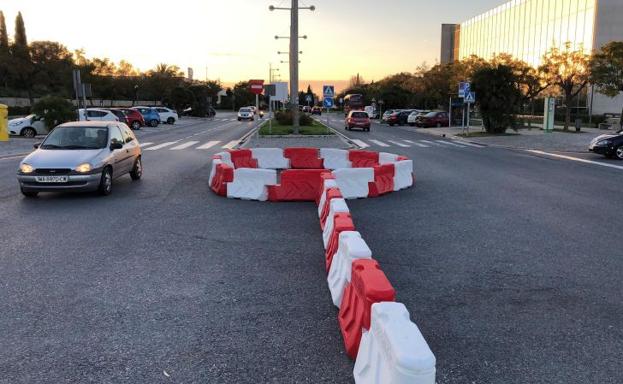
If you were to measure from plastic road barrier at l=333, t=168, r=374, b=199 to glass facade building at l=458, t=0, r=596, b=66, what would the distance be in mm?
38618

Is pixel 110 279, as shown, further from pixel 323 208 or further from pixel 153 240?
pixel 323 208

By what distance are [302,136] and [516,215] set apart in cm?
2072

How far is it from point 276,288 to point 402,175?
7.28m

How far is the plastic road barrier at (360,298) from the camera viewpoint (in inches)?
143

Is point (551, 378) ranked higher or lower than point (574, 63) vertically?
lower

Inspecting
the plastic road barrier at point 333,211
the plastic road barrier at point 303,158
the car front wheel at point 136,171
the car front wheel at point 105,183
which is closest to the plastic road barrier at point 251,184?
the car front wheel at point 105,183

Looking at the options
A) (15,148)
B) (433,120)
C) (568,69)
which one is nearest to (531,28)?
(433,120)

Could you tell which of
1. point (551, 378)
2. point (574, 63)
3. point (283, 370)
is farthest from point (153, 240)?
point (574, 63)

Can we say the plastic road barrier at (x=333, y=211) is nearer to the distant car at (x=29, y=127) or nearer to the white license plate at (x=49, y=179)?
the white license plate at (x=49, y=179)

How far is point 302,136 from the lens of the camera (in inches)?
1147

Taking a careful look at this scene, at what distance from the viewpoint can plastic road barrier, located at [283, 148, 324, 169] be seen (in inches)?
610

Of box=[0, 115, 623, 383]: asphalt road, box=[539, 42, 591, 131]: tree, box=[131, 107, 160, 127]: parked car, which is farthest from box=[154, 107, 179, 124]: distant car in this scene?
box=[0, 115, 623, 383]: asphalt road

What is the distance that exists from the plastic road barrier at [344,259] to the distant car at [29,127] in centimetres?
2706

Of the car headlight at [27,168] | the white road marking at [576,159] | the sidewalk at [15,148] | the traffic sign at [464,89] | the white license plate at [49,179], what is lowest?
the white road marking at [576,159]
